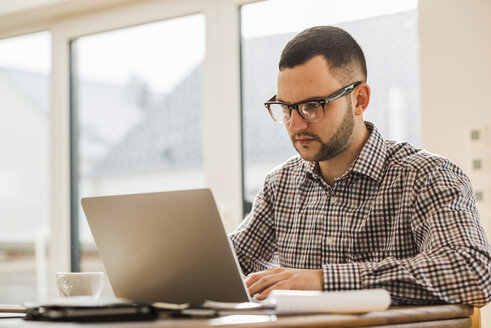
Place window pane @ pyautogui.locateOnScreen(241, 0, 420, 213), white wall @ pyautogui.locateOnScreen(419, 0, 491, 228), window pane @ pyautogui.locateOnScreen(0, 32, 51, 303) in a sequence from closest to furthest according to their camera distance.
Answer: white wall @ pyautogui.locateOnScreen(419, 0, 491, 228) → window pane @ pyautogui.locateOnScreen(241, 0, 420, 213) → window pane @ pyautogui.locateOnScreen(0, 32, 51, 303)

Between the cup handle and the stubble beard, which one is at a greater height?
the stubble beard

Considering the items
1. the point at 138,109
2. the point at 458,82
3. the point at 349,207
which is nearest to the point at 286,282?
the point at 349,207

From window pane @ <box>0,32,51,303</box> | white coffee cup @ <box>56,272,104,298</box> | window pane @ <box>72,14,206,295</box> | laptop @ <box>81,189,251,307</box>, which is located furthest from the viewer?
window pane @ <box>0,32,51,303</box>

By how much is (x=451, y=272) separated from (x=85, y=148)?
2470 mm

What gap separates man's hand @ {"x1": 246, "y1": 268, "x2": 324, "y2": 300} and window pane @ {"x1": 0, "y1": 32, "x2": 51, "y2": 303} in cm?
242

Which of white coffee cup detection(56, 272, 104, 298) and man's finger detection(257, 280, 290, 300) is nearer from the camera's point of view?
man's finger detection(257, 280, 290, 300)

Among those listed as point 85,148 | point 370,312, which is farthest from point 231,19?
point 370,312

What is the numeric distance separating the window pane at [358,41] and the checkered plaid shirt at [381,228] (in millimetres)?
826

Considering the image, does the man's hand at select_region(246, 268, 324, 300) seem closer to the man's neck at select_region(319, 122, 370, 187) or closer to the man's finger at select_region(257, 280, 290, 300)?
the man's finger at select_region(257, 280, 290, 300)

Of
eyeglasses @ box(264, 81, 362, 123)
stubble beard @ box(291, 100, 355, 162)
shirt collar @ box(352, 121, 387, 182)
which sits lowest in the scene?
shirt collar @ box(352, 121, 387, 182)

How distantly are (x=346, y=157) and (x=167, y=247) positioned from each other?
2.15 feet

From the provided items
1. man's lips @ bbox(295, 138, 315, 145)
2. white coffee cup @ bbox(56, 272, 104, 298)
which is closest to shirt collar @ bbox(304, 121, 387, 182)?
man's lips @ bbox(295, 138, 315, 145)

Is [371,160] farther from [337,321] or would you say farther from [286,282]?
[337,321]

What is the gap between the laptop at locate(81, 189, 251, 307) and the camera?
1035 millimetres
